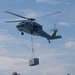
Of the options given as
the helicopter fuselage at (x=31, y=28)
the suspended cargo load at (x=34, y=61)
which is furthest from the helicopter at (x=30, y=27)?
the suspended cargo load at (x=34, y=61)

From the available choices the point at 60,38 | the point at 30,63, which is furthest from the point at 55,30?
the point at 30,63

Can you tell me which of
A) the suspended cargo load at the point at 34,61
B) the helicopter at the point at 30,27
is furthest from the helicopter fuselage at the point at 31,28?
the suspended cargo load at the point at 34,61

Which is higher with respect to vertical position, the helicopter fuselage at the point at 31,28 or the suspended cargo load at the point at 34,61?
the helicopter fuselage at the point at 31,28

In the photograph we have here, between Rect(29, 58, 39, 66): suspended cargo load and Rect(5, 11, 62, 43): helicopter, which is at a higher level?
Rect(5, 11, 62, 43): helicopter

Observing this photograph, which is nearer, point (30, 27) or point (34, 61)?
point (34, 61)

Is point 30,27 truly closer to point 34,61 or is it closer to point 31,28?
A: point 31,28

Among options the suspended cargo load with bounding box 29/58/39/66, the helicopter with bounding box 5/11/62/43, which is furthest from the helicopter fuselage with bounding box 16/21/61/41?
the suspended cargo load with bounding box 29/58/39/66

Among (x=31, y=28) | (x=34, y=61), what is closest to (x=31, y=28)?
(x=31, y=28)

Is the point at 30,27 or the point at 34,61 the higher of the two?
the point at 30,27

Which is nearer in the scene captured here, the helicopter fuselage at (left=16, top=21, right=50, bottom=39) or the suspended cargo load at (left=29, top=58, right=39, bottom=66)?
the suspended cargo load at (left=29, top=58, right=39, bottom=66)

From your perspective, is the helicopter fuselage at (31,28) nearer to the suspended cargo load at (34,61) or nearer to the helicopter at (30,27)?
the helicopter at (30,27)

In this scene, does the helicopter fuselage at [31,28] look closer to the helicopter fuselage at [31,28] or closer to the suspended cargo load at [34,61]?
the helicopter fuselage at [31,28]

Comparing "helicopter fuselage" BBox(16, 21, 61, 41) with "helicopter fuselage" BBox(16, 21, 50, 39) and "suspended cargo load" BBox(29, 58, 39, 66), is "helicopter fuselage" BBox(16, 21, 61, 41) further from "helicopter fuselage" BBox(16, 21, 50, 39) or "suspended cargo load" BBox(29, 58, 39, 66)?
"suspended cargo load" BBox(29, 58, 39, 66)

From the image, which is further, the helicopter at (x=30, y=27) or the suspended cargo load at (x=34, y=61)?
the helicopter at (x=30, y=27)
